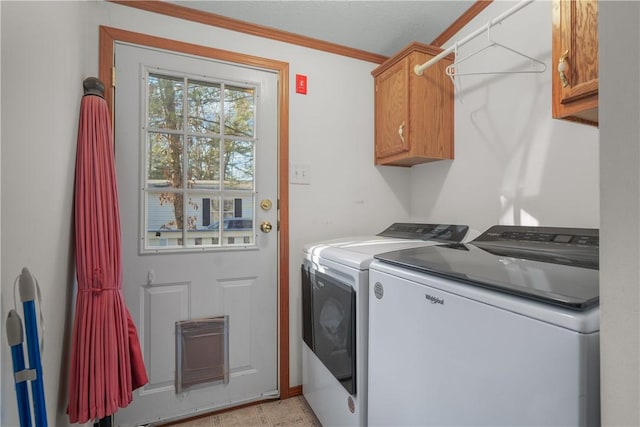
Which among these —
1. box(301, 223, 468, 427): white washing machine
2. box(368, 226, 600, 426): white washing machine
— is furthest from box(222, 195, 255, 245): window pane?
box(368, 226, 600, 426): white washing machine

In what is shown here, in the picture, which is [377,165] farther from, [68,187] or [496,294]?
[68,187]

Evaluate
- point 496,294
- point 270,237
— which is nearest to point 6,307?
point 496,294

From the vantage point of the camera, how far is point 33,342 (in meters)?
0.61

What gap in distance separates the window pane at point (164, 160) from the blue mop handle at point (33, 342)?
3.60ft

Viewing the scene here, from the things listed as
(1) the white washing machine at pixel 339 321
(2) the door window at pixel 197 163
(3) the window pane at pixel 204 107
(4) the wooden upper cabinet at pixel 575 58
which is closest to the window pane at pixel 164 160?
(2) the door window at pixel 197 163

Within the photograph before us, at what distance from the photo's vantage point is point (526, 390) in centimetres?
59

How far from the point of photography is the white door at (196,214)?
1.59 metres

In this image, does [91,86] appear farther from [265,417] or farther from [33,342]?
[265,417]

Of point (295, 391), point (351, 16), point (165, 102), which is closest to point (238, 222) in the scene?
point (165, 102)

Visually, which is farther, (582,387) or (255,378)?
(255,378)

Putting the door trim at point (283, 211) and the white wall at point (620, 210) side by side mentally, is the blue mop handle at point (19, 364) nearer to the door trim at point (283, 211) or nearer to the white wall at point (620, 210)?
the white wall at point (620, 210)

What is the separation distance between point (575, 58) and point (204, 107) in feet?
5.49

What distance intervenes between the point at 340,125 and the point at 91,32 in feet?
4.70

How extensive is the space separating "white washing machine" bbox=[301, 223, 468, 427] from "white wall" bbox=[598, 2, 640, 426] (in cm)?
79
